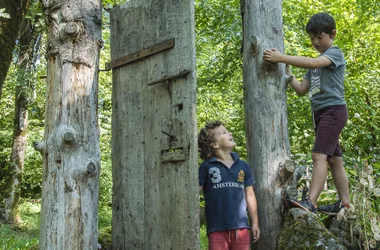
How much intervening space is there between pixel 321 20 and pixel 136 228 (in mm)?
2749

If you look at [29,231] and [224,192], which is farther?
[29,231]

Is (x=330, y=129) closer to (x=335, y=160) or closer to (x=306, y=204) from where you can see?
(x=335, y=160)

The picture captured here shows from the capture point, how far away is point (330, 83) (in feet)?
14.1

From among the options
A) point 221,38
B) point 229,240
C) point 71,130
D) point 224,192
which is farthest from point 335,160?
point 221,38

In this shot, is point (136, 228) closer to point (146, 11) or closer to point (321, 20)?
point (146, 11)

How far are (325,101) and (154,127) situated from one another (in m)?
1.71

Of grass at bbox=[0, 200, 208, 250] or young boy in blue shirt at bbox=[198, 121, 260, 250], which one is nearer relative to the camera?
young boy in blue shirt at bbox=[198, 121, 260, 250]

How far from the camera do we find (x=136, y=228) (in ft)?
14.0

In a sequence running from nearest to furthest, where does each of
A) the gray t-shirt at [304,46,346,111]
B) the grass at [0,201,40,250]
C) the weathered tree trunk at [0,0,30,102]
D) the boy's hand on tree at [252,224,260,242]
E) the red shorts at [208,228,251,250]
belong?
1. the red shorts at [208,228,251,250]
2. the boy's hand on tree at [252,224,260,242]
3. the gray t-shirt at [304,46,346,111]
4. the weathered tree trunk at [0,0,30,102]
5. the grass at [0,201,40,250]

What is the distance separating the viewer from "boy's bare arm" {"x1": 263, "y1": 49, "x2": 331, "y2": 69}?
4.11m

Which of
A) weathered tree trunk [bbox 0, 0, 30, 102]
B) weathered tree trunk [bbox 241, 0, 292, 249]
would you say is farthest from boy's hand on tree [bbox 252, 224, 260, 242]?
weathered tree trunk [bbox 0, 0, 30, 102]

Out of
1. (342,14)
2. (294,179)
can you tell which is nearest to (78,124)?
(294,179)

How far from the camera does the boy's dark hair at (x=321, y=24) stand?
4246 millimetres

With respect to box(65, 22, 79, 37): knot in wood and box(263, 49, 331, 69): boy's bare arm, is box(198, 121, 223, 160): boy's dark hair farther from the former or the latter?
box(65, 22, 79, 37): knot in wood
